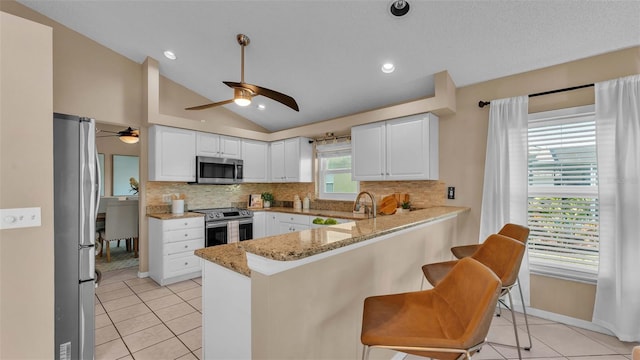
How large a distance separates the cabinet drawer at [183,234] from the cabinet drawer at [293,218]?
124 cm

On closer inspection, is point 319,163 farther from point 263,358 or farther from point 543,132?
point 263,358

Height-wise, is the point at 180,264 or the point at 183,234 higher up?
the point at 183,234

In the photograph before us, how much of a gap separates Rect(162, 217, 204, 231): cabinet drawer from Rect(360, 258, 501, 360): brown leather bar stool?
124 inches

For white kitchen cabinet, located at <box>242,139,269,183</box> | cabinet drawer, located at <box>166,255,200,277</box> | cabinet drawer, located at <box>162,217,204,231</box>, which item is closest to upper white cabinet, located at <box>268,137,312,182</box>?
white kitchen cabinet, located at <box>242,139,269,183</box>

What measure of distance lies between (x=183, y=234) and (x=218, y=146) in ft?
4.82

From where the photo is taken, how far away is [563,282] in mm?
2572

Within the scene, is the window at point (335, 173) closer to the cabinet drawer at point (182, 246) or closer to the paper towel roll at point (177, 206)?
the cabinet drawer at point (182, 246)

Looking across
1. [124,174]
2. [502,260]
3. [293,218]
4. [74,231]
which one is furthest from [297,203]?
[124,174]

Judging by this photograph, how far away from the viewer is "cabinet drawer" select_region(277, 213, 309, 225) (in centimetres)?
415

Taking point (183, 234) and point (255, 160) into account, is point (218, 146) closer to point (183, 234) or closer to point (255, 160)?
point (255, 160)

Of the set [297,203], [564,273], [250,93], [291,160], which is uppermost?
[250,93]

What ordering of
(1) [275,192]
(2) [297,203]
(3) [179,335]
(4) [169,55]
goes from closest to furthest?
1. (3) [179,335]
2. (4) [169,55]
3. (2) [297,203]
4. (1) [275,192]

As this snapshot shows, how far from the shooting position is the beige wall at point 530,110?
7.85 feet

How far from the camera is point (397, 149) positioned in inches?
133
